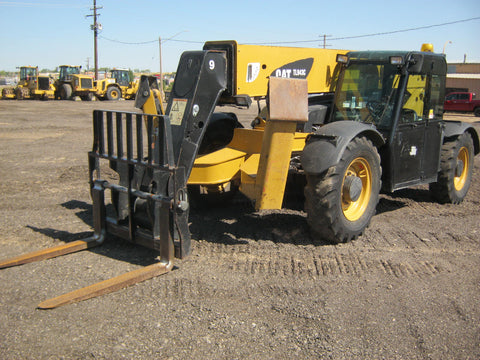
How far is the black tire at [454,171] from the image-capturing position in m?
6.97

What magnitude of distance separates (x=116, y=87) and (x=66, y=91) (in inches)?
151

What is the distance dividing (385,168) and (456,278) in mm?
1858

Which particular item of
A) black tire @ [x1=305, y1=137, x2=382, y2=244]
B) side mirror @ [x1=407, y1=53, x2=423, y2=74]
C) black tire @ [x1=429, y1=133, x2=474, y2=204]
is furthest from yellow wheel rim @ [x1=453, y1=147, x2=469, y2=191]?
black tire @ [x1=305, y1=137, x2=382, y2=244]

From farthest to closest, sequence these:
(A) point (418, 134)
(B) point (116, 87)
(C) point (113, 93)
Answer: (B) point (116, 87), (C) point (113, 93), (A) point (418, 134)

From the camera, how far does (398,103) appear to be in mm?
5852

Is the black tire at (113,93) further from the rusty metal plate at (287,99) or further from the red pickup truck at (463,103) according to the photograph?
the rusty metal plate at (287,99)

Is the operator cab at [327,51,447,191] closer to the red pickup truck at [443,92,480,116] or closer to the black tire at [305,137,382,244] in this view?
the black tire at [305,137,382,244]

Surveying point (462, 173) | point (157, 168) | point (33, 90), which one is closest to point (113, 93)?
point (33, 90)

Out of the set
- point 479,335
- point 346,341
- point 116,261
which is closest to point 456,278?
point 479,335

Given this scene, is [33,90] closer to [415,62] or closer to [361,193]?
[415,62]

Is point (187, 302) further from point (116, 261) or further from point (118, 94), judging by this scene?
point (118, 94)

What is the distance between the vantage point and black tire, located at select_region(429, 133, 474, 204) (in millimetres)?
6969

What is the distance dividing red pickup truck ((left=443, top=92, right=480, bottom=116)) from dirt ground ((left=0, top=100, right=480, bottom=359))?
26009 millimetres

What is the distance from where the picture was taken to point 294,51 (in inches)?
217
